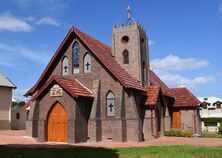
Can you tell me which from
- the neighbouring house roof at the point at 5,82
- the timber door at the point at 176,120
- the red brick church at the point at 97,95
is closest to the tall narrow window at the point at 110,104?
the red brick church at the point at 97,95

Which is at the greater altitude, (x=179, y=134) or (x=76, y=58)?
(x=76, y=58)

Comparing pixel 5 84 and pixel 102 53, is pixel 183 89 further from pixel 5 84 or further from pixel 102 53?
pixel 5 84

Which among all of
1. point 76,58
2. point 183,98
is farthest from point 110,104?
point 183,98

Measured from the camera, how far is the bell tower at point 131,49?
96.9 feet

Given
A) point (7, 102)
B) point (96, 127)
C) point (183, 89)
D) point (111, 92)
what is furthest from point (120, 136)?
point (7, 102)

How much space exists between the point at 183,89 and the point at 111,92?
15213 millimetres

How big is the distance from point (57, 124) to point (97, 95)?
13.6 ft

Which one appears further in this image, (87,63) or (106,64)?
(87,63)

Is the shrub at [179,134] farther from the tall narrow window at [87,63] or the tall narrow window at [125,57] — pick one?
the tall narrow window at [87,63]

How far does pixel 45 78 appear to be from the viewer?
2945cm

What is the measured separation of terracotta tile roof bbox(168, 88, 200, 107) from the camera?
35.0 meters

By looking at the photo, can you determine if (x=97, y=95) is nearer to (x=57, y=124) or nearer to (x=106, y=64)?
(x=106, y=64)

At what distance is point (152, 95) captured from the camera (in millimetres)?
28859

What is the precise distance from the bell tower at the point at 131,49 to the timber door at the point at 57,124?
828cm
